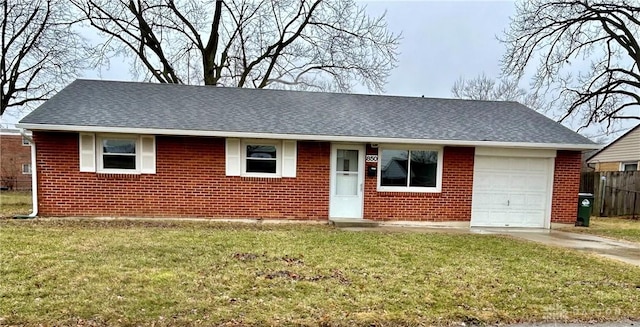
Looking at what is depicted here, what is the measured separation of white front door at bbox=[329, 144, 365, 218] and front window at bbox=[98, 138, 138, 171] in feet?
17.8

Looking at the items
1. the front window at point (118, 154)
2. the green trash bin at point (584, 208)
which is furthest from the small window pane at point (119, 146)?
the green trash bin at point (584, 208)

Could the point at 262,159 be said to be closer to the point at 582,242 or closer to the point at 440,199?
the point at 440,199

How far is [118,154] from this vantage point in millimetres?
10086

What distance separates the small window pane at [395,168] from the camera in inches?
426

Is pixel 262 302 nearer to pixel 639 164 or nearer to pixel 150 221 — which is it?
pixel 150 221

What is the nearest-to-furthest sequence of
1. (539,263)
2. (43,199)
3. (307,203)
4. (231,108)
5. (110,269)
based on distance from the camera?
(110,269)
(539,263)
(43,199)
(307,203)
(231,108)

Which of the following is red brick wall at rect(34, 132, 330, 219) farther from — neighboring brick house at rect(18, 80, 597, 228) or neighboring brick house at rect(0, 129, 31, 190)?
neighboring brick house at rect(0, 129, 31, 190)

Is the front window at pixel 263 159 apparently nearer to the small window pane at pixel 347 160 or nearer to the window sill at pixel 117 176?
the small window pane at pixel 347 160

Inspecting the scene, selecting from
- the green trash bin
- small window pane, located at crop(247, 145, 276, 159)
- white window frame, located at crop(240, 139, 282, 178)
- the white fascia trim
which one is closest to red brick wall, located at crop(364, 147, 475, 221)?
the white fascia trim

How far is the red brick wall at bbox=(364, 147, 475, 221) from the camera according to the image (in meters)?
10.7

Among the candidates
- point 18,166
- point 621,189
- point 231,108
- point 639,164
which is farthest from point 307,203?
point 18,166

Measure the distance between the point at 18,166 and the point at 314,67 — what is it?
22265 millimetres

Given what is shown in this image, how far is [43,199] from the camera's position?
9820 mm

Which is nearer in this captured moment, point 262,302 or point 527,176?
point 262,302
